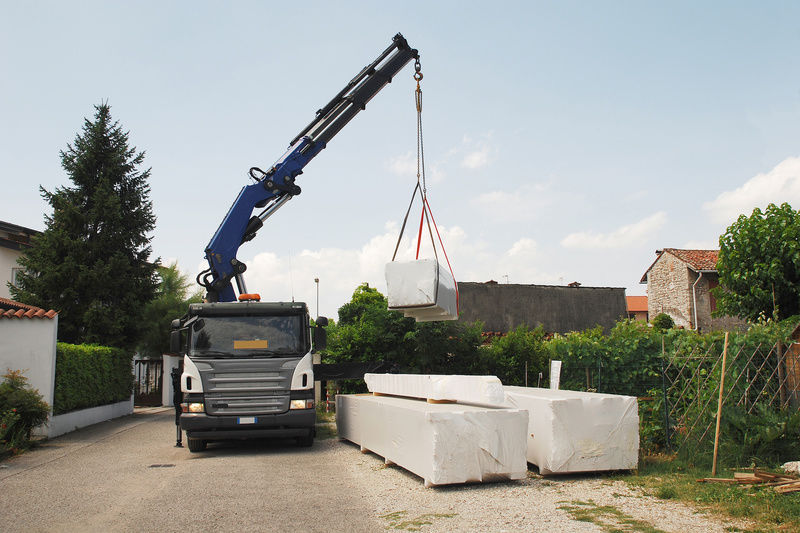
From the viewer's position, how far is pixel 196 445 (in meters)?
11.6

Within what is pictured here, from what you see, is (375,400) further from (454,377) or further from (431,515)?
(431,515)

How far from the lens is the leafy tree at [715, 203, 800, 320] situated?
16.9m

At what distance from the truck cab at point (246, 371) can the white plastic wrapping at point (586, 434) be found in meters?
4.49

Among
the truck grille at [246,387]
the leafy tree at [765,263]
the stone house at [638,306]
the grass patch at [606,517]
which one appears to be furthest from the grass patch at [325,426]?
the stone house at [638,306]

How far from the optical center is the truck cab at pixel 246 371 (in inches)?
429

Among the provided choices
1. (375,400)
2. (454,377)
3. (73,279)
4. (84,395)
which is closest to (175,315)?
(73,279)

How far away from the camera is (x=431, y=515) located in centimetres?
640

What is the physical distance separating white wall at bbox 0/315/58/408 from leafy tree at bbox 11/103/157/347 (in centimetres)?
501

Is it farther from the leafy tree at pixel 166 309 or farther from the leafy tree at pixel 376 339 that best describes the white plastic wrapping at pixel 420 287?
the leafy tree at pixel 166 309

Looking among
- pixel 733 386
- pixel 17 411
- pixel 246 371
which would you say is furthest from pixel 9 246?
pixel 733 386

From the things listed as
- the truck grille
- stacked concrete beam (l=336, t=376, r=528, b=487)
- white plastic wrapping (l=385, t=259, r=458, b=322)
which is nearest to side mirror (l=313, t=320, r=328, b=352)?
the truck grille

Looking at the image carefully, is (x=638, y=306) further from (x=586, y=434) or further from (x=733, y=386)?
(x=586, y=434)

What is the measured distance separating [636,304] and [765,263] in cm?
5708

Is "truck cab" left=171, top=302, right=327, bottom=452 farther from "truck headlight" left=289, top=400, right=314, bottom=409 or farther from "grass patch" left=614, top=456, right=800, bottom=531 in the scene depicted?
"grass patch" left=614, top=456, right=800, bottom=531
